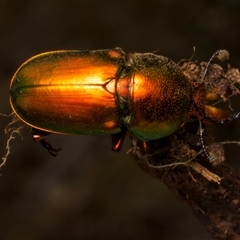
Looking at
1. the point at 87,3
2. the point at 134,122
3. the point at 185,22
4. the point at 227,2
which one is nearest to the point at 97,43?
the point at 87,3

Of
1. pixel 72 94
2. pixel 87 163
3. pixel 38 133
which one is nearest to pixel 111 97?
pixel 72 94

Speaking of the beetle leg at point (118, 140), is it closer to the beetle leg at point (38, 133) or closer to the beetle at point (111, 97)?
the beetle at point (111, 97)

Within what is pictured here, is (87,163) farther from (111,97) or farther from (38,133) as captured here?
(111,97)

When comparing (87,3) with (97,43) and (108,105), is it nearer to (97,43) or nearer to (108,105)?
(97,43)

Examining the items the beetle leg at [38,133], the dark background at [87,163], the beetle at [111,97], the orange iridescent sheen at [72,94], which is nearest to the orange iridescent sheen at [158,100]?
the beetle at [111,97]

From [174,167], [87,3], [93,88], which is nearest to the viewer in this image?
[93,88]

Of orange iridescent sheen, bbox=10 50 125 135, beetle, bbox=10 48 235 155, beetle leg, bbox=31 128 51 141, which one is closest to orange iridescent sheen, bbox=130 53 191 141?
beetle, bbox=10 48 235 155

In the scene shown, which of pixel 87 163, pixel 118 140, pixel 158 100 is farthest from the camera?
pixel 87 163
